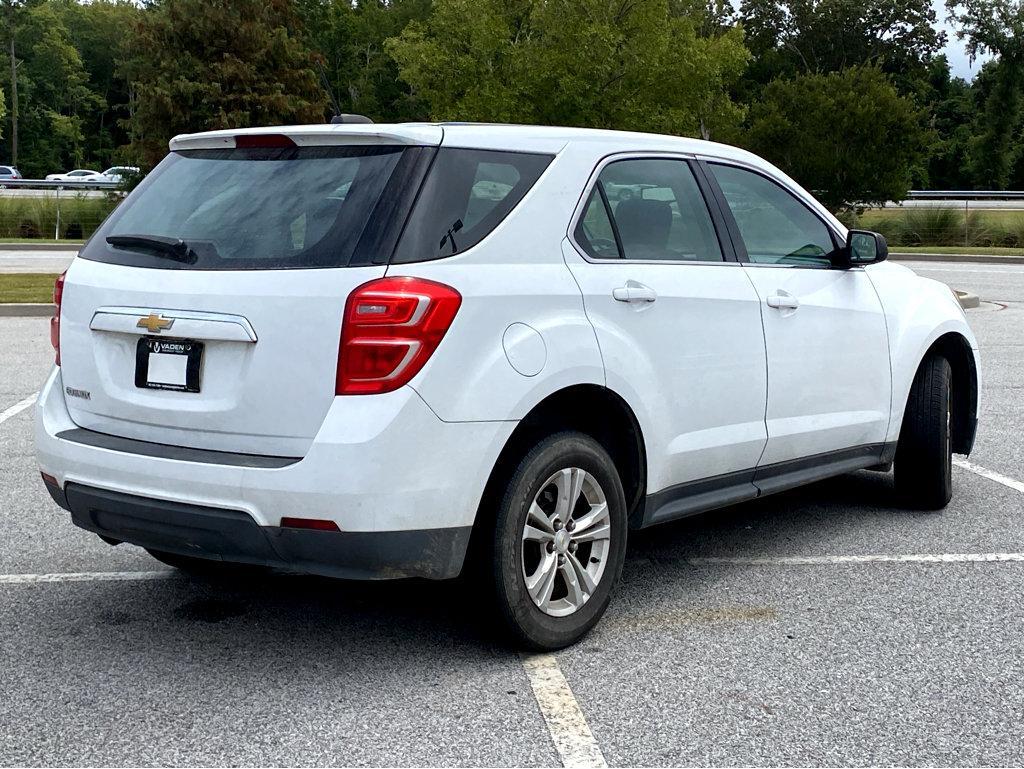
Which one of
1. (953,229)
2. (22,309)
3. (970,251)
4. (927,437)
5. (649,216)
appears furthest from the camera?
(953,229)

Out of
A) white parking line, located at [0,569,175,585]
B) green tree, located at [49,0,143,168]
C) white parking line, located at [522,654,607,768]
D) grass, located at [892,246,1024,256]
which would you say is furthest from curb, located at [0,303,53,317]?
green tree, located at [49,0,143,168]

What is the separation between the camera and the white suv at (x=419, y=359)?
12.8ft

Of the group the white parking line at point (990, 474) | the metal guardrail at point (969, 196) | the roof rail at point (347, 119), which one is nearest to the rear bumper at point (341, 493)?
the roof rail at point (347, 119)

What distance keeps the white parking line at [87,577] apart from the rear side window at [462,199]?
2.11m

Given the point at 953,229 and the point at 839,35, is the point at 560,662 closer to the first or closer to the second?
the point at 953,229

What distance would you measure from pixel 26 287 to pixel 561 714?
1690 cm

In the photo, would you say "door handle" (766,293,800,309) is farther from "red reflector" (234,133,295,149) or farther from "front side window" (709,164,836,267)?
"red reflector" (234,133,295,149)

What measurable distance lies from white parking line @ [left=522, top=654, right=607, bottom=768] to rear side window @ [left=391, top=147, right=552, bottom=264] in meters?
1.38

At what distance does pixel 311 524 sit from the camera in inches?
153

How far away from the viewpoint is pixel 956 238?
112 ft

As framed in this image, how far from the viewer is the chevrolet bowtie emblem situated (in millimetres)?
4133

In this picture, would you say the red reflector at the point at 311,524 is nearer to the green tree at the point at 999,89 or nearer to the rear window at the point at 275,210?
the rear window at the point at 275,210

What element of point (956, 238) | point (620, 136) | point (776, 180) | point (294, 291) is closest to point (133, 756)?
point (294, 291)

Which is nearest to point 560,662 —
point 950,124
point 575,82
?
point 575,82
